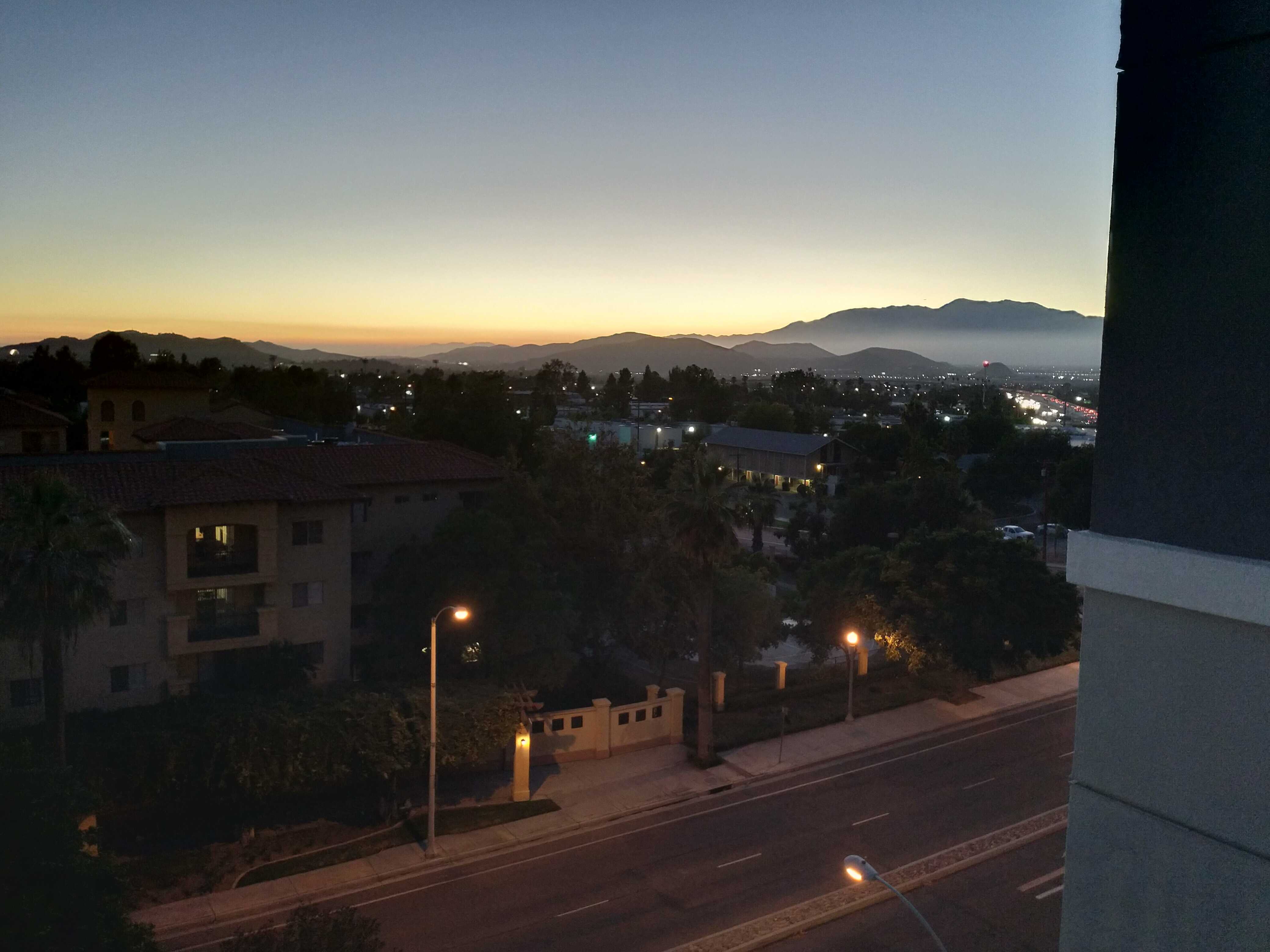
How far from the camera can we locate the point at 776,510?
249 feet

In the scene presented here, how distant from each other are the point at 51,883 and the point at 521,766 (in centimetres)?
1670

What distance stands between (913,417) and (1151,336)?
91021mm

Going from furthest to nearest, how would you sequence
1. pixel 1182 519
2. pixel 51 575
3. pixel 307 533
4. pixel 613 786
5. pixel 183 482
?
pixel 307 533 → pixel 183 482 → pixel 613 786 → pixel 51 575 → pixel 1182 519

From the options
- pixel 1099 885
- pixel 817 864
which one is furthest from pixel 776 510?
pixel 1099 885

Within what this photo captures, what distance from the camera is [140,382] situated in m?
59.9

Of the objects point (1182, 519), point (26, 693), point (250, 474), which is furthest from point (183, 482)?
point (1182, 519)

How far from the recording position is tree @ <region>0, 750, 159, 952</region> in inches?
384

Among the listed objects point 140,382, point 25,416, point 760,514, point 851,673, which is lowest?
point 851,673

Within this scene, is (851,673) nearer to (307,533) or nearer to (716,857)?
(716,857)

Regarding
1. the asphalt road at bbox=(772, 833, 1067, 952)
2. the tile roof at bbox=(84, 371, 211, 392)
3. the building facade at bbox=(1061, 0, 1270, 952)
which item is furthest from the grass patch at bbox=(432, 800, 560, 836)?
the tile roof at bbox=(84, 371, 211, 392)

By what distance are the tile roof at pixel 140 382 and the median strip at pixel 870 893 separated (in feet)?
180

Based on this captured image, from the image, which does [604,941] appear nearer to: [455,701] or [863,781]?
[455,701]

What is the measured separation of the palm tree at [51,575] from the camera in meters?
21.8

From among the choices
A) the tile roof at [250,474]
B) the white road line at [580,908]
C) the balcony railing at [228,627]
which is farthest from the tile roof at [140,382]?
the white road line at [580,908]
